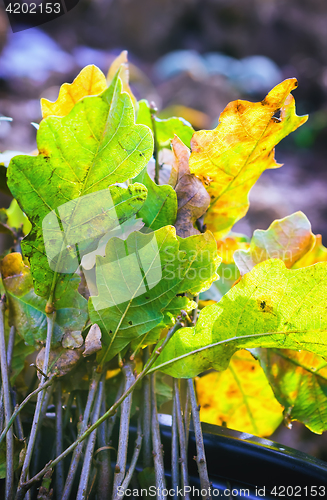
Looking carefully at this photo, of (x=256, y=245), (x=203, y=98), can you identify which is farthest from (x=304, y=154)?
(x=256, y=245)

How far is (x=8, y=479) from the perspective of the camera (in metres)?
0.24

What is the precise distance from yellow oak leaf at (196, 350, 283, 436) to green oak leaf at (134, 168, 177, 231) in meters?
0.17

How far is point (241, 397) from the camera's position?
360mm

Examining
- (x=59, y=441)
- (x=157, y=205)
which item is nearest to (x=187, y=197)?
(x=157, y=205)

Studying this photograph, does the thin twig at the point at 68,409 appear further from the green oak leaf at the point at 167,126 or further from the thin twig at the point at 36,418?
the green oak leaf at the point at 167,126

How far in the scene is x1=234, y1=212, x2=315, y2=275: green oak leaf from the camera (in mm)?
325

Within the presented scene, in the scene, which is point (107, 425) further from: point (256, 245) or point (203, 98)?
point (203, 98)

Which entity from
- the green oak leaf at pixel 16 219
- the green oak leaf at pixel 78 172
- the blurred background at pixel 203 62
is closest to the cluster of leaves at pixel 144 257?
the green oak leaf at pixel 78 172

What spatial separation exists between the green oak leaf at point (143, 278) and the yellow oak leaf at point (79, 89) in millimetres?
138

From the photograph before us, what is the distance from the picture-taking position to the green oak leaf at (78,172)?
0.21 m

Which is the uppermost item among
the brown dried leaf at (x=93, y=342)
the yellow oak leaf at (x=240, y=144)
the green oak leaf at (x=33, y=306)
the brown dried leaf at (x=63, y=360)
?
the yellow oak leaf at (x=240, y=144)

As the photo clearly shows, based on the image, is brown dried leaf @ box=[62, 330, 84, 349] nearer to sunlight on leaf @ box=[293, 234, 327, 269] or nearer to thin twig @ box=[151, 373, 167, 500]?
thin twig @ box=[151, 373, 167, 500]

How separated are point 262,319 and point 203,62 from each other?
186 inches

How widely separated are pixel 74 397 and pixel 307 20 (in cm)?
570
